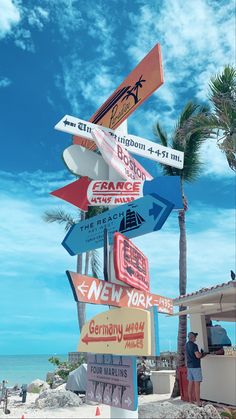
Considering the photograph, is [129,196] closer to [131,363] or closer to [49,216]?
[131,363]

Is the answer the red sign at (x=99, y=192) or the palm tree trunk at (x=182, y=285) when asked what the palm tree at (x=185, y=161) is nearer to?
the palm tree trunk at (x=182, y=285)

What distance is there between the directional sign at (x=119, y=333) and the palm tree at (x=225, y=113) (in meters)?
8.61

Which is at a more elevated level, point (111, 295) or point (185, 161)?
point (185, 161)

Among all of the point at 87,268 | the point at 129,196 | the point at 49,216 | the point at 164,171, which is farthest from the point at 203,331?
the point at 49,216

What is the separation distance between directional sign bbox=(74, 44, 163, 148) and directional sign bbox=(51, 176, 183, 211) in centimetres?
110

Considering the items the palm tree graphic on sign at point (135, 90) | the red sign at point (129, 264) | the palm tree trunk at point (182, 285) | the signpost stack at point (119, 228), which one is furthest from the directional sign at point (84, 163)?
the palm tree trunk at point (182, 285)

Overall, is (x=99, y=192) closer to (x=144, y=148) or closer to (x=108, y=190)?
(x=108, y=190)

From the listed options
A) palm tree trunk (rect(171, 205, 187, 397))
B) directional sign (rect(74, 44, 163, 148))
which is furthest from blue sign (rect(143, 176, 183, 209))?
palm tree trunk (rect(171, 205, 187, 397))

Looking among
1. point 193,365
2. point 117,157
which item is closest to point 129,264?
point 117,157

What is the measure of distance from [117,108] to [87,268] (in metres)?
19.2

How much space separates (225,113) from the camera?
12.2 metres

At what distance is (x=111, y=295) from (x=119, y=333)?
0.43 metres

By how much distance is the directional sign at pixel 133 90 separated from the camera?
243 inches

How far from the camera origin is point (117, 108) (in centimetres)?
666
